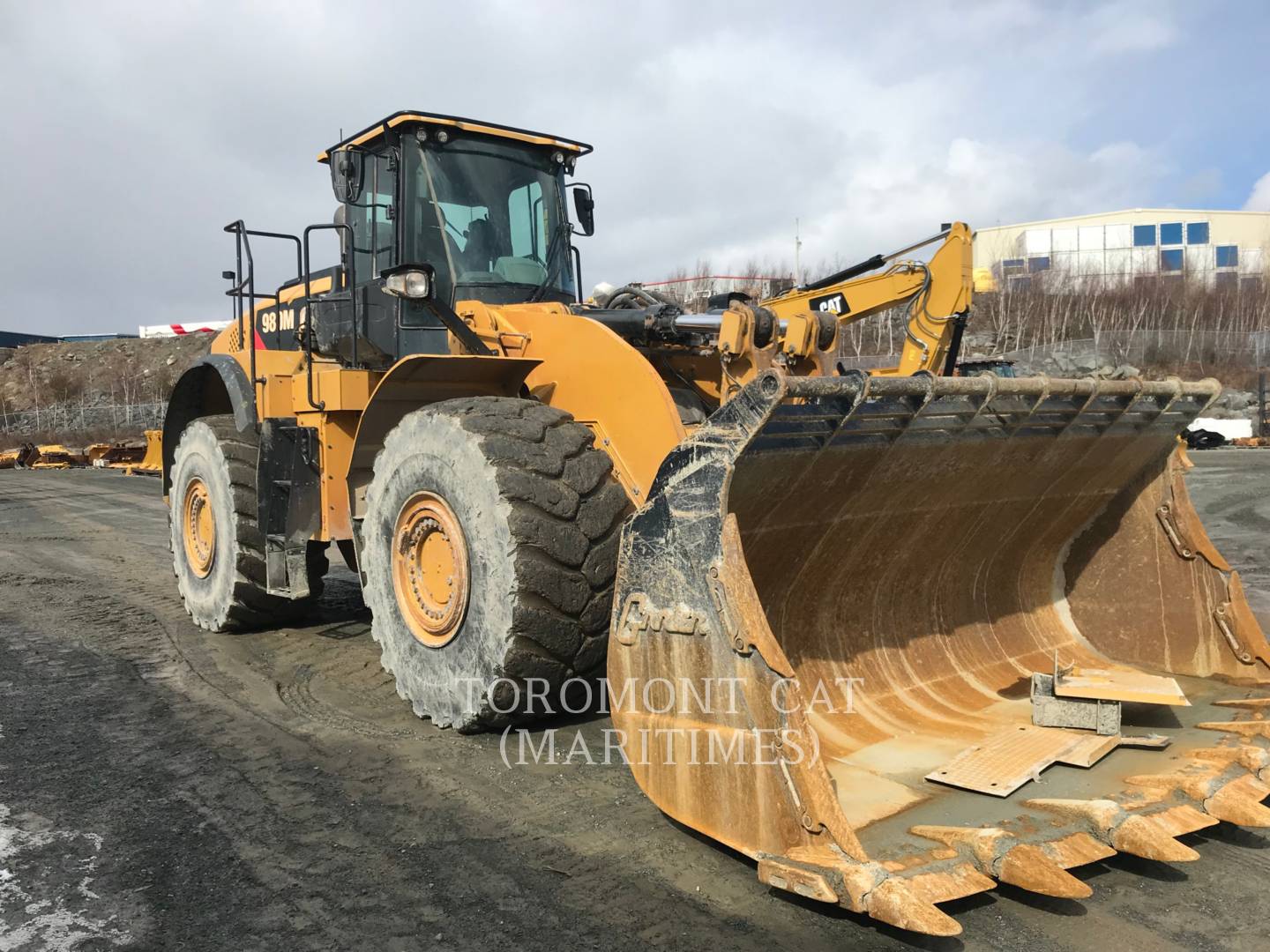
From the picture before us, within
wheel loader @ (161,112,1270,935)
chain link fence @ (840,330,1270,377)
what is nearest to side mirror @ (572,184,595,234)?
wheel loader @ (161,112,1270,935)

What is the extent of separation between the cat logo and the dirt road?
122 inches

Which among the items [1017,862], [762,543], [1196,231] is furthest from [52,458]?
[1196,231]

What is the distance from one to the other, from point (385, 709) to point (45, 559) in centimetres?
723

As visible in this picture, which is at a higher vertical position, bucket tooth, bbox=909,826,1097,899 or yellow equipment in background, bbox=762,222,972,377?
yellow equipment in background, bbox=762,222,972,377

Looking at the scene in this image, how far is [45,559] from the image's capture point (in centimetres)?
1038

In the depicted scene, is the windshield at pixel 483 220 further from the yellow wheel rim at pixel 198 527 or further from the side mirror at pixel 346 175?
the yellow wheel rim at pixel 198 527

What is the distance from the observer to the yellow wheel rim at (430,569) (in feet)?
14.2

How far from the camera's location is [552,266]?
6.00m

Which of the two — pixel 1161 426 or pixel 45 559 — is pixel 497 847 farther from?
pixel 45 559

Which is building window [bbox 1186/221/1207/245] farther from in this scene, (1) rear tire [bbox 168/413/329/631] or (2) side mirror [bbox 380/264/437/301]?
(2) side mirror [bbox 380/264/437/301]

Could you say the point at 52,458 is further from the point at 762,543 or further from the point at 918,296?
the point at 762,543

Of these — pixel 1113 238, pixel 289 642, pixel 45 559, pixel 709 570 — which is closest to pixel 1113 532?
pixel 709 570

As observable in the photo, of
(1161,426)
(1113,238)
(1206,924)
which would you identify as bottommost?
(1206,924)

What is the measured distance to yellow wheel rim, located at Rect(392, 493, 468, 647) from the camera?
432 cm
